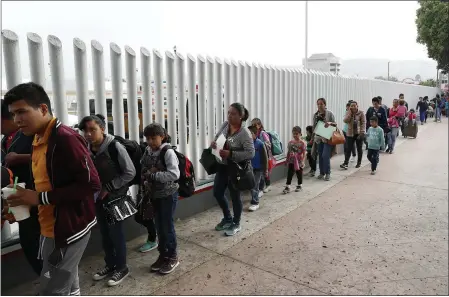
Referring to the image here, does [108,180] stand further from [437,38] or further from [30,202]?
[437,38]

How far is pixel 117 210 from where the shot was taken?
318 centimetres

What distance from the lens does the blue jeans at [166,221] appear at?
348cm

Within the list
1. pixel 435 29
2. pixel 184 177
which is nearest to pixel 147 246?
pixel 184 177

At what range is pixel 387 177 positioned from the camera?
744 centimetres

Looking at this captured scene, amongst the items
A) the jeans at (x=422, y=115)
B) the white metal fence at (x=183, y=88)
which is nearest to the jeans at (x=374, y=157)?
the white metal fence at (x=183, y=88)

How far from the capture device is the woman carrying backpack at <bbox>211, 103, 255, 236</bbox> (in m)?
4.20

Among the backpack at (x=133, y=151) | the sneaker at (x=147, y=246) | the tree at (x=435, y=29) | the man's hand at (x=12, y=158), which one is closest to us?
the man's hand at (x=12, y=158)

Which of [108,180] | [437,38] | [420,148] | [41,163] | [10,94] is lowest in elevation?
[420,148]

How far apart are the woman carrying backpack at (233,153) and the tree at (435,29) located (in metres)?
23.2

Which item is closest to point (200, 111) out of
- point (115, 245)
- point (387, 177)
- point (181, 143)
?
point (181, 143)

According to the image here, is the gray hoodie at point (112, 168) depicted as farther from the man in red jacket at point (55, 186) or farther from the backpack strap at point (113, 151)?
the man in red jacket at point (55, 186)

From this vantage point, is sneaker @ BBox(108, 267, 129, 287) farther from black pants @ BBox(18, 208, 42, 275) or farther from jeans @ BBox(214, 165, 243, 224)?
jeans @ BBox(214, 165, 243, 224)

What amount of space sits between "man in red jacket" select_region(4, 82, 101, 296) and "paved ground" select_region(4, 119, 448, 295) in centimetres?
113

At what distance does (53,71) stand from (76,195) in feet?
6.31
